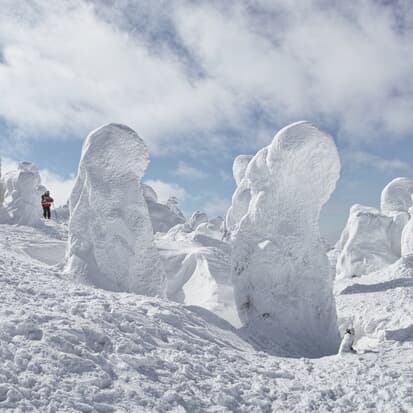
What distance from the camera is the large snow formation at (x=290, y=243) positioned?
45.2ft

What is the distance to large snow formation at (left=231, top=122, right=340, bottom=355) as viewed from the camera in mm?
13773

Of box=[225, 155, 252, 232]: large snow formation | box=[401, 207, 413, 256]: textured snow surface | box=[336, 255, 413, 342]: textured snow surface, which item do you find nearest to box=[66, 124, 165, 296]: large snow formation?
box=[336, 255, 413, 342]: textured snow surface

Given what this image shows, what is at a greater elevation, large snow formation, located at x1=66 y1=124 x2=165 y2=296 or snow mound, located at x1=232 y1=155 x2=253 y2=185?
snow mound, located at x1=232 y1=155 x2=253 y2=185

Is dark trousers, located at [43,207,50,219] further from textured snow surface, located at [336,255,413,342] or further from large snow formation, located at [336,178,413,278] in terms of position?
large snow formation, located at [336,178,413,278]

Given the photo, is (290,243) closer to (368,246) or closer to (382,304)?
(382,304)

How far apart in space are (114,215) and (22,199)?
14.2 metres

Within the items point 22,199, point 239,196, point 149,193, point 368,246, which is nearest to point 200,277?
point 22,199

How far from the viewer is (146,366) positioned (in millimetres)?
7613

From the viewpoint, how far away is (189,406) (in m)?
6.88

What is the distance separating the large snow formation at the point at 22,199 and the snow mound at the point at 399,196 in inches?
1016

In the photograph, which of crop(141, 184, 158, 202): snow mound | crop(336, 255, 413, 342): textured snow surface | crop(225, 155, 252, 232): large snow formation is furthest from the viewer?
crop(141, 184, 158, 202): snow mound

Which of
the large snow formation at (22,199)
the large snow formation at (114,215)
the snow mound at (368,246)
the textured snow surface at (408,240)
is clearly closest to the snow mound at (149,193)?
the large snow formation at (22,199)

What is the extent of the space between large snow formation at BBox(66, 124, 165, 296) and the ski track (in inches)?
114

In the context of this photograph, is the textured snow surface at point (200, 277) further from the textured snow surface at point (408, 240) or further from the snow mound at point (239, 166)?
the snow mound at point (239, 166)
